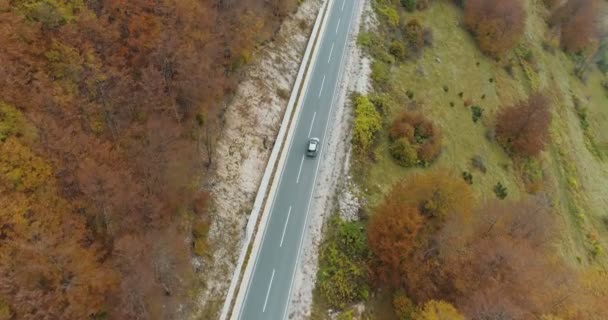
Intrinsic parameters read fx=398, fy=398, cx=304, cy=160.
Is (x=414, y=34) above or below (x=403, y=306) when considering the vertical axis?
above

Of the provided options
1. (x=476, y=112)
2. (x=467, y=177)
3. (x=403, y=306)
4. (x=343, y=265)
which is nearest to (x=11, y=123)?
(x=343, y=265)

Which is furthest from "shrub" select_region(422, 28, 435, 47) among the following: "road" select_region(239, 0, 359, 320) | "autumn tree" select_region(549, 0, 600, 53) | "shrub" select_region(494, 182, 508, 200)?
"autumn tree" select_region(549, 0, 600, 53)

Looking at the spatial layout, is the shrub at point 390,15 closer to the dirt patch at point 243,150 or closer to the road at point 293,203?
the road at point 293,203

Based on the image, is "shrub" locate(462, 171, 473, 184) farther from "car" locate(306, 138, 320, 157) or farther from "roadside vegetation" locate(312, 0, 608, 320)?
"car" locate(306, 138, 320, 157)

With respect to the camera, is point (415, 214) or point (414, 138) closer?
point (415, 214)

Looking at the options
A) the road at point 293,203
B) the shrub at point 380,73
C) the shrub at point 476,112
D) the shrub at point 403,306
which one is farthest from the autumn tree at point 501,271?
the shrub at point 476,112

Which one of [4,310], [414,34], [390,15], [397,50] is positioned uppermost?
[390,15]

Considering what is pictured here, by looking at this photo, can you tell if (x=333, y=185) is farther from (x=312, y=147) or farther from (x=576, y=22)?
(x=576, y=22)
